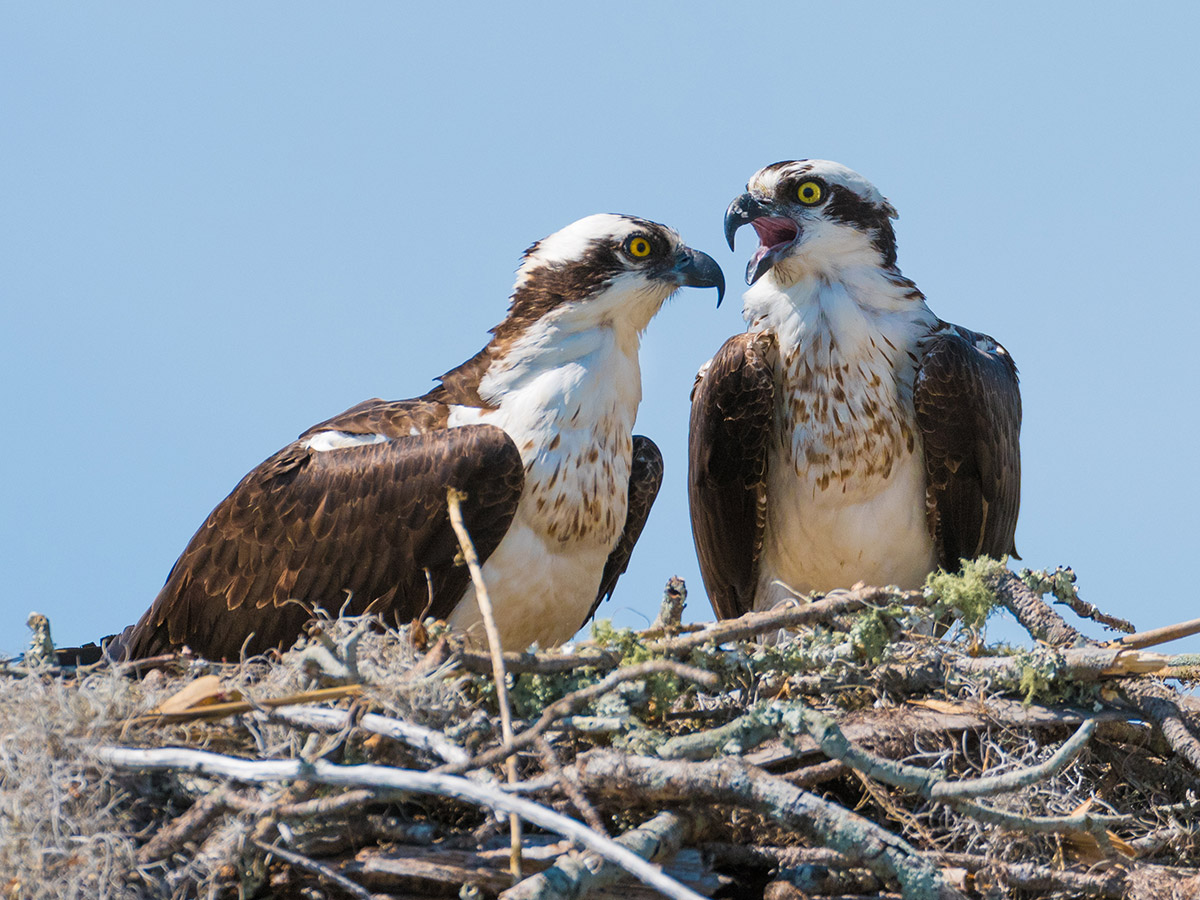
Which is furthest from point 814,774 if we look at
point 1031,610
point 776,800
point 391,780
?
point 391,780

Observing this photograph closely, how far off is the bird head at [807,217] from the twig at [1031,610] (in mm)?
2122

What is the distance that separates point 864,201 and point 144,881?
15.1ft

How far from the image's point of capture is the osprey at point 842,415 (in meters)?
6.52

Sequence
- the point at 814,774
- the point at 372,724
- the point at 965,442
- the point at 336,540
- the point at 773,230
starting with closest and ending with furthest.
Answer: the point at 372,724
the point at 814,774
the point at 336,540
the point at 965,442
the point at 773,230

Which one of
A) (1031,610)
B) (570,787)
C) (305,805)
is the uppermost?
(1031,610)

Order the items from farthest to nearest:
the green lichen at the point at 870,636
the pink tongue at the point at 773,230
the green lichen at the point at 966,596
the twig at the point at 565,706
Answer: the pink tongue at the point at 773,230 < the green lichen at the point at 966,596 < the green lichen at the point at 870,636 < the twig at the point at 565,706

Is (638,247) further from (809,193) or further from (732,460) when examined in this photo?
(732,460)

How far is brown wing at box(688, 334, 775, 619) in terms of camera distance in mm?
6648

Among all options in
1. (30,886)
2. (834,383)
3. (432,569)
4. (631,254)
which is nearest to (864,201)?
(834,383)

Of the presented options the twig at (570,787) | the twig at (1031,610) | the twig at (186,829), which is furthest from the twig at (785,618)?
the twig at (186,829)

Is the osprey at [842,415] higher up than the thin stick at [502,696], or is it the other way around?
the osprey at [842,415]

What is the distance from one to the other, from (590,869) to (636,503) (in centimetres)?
293

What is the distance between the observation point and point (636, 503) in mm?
6293

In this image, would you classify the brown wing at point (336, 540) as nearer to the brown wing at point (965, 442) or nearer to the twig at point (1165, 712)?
the brown wing at point (965, 442)
